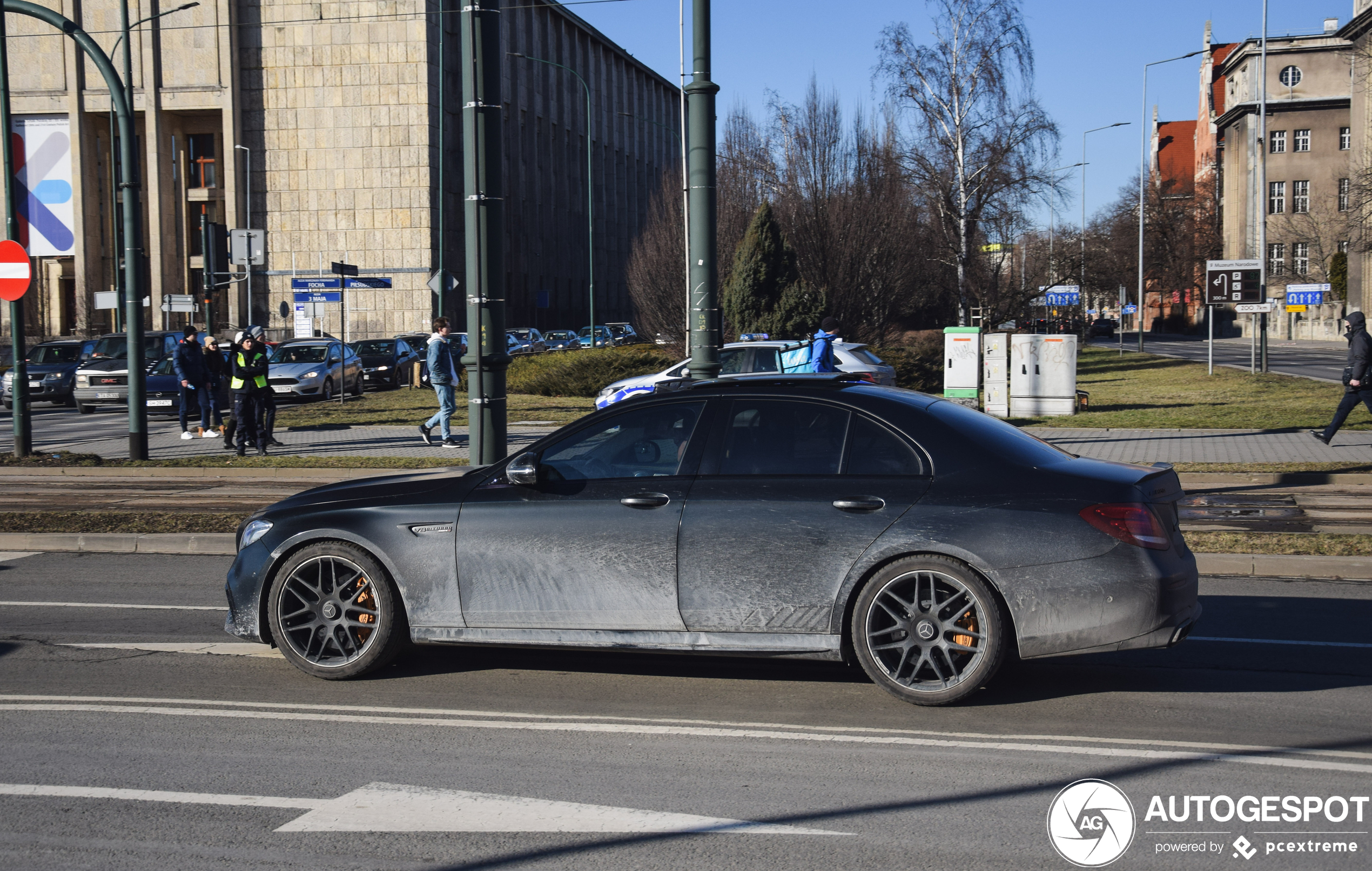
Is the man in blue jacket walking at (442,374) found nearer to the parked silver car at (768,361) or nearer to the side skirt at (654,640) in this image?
the parked silver car at (768,361)

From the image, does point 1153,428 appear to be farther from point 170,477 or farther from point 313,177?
point 313,177

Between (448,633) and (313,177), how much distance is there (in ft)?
197

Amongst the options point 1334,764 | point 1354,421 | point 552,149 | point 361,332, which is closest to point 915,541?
point 1334,764

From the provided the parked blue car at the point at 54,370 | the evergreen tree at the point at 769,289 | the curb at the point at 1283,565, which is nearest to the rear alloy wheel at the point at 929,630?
the curb at the point at 1283,565

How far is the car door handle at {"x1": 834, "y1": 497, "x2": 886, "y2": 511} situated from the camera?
5594 mm

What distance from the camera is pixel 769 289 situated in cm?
3106

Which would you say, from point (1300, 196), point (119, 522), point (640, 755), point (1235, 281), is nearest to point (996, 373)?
point (1235, 281)

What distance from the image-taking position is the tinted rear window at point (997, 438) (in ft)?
18.9

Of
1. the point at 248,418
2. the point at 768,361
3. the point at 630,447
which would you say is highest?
the point at 768,361

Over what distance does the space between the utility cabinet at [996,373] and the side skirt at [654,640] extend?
1779 cm

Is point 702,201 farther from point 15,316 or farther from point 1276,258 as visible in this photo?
point 1276,258

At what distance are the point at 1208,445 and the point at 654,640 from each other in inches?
524

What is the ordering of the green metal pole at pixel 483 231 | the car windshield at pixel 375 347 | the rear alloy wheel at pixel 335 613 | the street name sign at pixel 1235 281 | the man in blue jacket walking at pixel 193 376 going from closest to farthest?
the rear alloy wheel at pixel 335 613
the green metal pole at pixel 483 231
the man in blue jacket walking at pixel 193 376
the street name sign at pixel 1235 281
the car windshield at pixel 375 347

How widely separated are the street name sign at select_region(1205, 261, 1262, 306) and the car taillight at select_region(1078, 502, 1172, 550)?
30.1 metres
